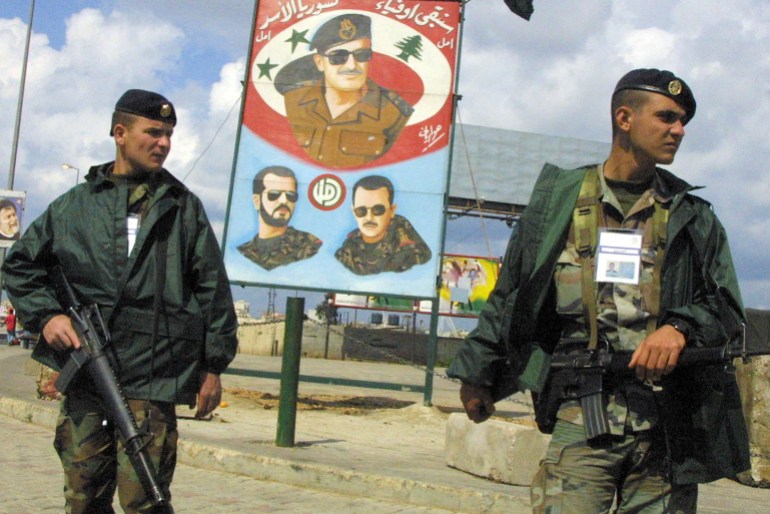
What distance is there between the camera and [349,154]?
11.9 m

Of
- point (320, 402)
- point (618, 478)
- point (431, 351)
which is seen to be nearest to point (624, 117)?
point (618, 478)

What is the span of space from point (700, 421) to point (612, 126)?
954 millimetres

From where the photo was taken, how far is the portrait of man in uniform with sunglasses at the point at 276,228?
11.9 metres

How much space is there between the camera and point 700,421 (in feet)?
9.66

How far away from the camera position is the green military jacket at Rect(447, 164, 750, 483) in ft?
9.70

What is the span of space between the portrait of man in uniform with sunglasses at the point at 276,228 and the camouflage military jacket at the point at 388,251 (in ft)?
1.34

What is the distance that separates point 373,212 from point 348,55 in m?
1.87

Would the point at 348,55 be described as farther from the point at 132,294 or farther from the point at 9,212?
the point at 9,212

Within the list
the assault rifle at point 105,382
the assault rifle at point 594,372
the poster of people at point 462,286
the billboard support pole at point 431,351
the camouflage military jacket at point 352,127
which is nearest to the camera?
the assault rifle at point 594,372

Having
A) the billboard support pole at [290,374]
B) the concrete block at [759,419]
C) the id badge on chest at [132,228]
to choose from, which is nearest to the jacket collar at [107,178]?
the id badge on chest at [132,228]

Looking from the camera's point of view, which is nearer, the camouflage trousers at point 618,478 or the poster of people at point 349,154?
the camouflage trousers at point 618,478

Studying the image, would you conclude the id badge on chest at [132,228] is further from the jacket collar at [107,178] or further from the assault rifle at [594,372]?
the assault rifle at [594,372]

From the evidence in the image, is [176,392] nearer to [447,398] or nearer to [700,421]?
[700,421]

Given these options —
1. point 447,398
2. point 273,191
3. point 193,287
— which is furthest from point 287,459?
point 447,398
